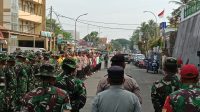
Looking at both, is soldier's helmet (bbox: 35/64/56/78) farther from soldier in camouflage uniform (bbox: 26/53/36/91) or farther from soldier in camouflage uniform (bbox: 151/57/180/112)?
soldier in camouflage uniform (bbox: 26/53/36/91)

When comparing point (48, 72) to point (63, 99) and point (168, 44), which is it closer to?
point (63, 99)

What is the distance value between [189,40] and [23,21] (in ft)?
145

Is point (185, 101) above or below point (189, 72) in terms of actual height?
below

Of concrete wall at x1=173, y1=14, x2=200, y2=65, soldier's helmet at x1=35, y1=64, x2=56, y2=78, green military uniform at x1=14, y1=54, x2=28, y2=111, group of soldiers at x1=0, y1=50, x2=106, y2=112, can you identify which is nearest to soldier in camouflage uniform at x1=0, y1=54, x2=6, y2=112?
group of soldiers at x1=0, y1=50, x2=106, y2=112

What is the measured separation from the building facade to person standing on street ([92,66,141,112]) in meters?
39.3

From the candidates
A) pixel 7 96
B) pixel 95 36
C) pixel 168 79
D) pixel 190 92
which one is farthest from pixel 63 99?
pixel 95 36

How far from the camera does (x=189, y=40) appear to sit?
25031 mm

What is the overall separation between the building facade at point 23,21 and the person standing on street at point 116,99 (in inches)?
1548

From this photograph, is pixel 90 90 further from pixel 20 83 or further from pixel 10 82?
pixel 10 82

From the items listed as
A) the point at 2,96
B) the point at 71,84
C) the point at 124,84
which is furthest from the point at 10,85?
the point at 124,84

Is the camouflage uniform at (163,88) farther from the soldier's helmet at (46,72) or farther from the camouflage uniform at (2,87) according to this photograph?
the camouflage uniform at (2,87)

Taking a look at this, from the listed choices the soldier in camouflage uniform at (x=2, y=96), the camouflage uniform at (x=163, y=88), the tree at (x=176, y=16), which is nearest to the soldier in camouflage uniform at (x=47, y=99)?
the camouflage uniform at (x=163, y=88)

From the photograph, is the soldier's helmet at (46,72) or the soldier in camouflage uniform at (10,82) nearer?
the soldier's helmet at (46,72)

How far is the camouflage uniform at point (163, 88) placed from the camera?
22.6 ft
